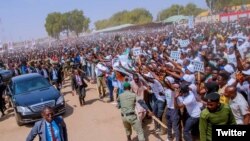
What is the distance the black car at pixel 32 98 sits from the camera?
1106cm

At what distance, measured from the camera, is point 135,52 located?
51.9 feet

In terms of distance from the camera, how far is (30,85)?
490 inches

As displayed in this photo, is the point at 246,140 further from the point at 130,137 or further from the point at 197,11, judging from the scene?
the point at 197,11

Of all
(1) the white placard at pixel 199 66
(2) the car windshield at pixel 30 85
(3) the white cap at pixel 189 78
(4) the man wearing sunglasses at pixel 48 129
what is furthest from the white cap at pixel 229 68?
(2) the car windshield at pixel 30 85

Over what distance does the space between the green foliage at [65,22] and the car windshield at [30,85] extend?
89354mm

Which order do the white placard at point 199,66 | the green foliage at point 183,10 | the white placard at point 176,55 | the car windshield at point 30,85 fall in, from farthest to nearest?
the green foliage at point 183,10 → the white placard at point 176,55 → the car windshield at point 30,85 → the white placard at point 199,66

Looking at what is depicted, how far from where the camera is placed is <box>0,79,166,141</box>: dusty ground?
929 centimetres

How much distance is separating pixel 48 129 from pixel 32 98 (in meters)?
5.97

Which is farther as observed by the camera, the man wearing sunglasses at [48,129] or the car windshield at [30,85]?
the car windshield at [30,85]

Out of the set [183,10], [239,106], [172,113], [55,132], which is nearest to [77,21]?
[183,10]

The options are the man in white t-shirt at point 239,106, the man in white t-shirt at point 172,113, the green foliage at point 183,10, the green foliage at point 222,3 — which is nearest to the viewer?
the man in white t-shirt at point 239,106

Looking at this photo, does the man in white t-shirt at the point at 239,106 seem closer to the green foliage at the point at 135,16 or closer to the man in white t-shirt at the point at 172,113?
the man in white t-shirt at the point at 172,113

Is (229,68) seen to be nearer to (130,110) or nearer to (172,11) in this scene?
(130,110)

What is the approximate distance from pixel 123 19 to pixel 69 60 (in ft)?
346
